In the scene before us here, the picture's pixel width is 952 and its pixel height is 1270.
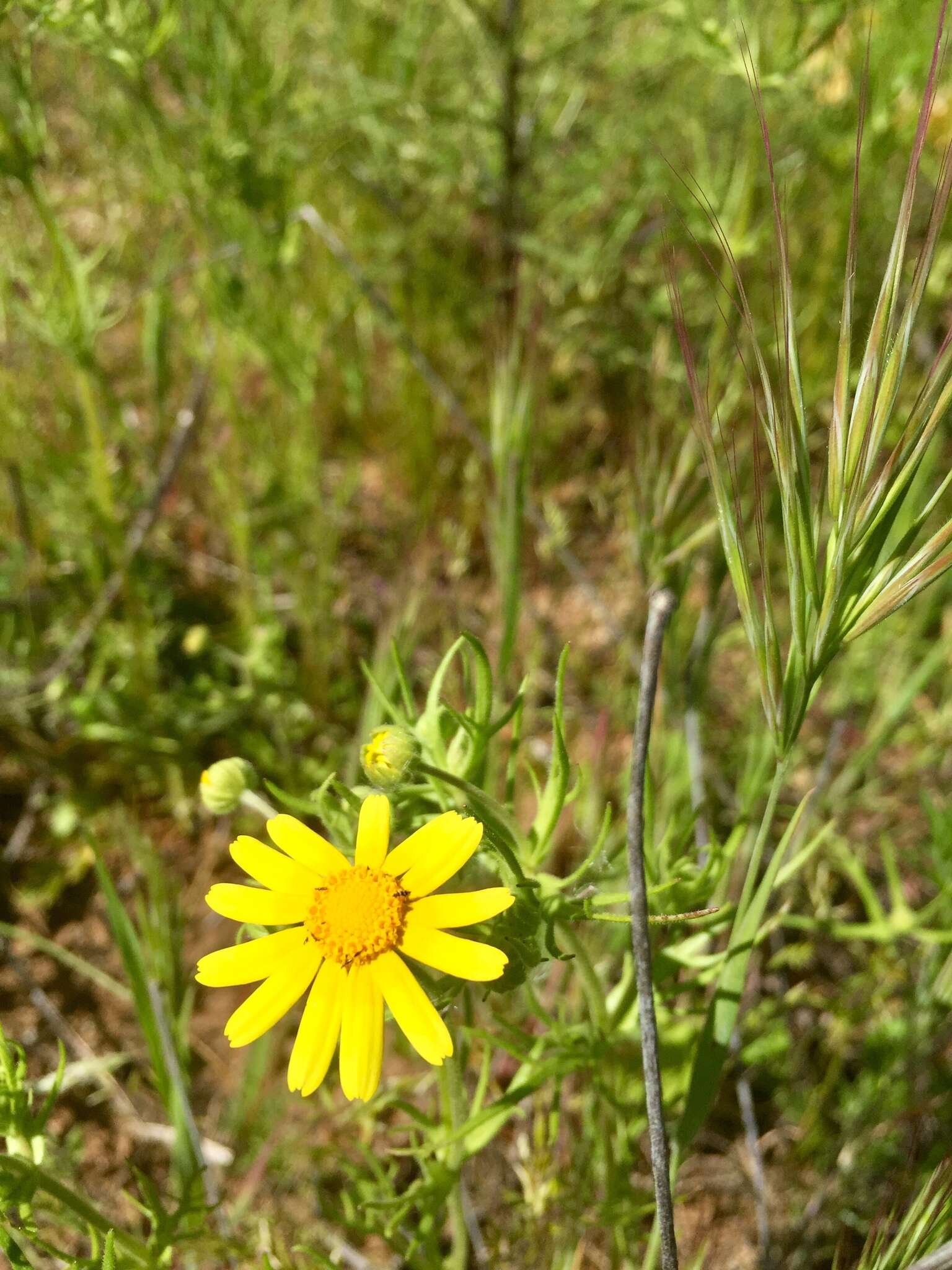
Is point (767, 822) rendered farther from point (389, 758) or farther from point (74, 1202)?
point (74, 1202)

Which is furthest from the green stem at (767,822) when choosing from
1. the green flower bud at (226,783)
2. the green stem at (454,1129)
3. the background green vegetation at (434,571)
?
the green flower bud at (226,783)

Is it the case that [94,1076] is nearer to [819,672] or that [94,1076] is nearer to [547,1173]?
[547,1173]

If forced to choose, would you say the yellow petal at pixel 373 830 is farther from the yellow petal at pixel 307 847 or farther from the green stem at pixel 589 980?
the green stem at pixel 589 980

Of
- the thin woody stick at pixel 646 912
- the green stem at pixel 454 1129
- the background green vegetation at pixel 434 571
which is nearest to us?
the thin woody stick at pixel 646 912

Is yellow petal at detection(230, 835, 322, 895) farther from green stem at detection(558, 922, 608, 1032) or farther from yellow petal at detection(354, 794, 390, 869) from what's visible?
green stem at detection(558, 922, 608, 1032)

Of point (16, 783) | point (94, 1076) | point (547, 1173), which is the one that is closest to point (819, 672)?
point (547, 1173)

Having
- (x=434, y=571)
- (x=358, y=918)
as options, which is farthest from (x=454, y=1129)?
(x=434, y=571)
